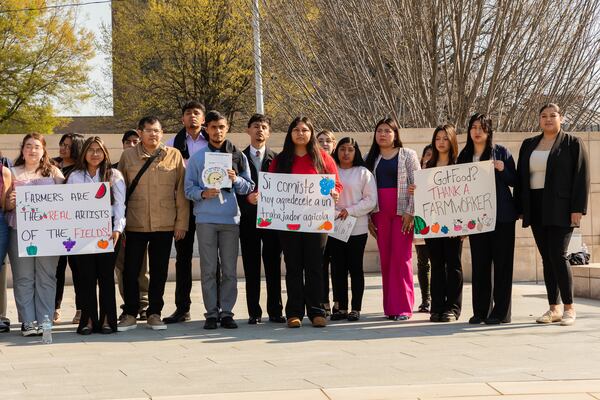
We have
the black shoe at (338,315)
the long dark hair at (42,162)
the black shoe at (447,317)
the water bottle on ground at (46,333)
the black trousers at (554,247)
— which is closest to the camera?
the water bottle on ground at (46,333)

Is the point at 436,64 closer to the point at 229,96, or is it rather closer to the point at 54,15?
Result: the point at 229,96

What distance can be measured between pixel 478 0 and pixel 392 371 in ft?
33.4

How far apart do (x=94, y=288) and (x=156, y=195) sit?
106 cm

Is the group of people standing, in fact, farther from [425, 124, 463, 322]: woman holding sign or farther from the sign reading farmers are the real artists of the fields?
the sign reading farmers are the real artists of the fields

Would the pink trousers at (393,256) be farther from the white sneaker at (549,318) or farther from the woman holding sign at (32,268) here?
the woman holding sign at (32,268)

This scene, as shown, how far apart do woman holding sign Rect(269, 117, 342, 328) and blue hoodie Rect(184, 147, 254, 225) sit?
1.46 ft

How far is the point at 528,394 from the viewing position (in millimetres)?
6598

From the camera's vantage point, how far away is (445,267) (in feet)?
35.3

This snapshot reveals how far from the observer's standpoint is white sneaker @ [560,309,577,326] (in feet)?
32.6

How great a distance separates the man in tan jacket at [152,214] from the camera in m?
10.2

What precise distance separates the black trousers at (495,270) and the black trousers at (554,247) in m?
0.30

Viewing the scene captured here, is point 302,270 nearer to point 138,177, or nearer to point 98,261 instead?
point 138,177

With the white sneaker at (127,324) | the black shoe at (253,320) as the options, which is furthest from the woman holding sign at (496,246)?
the white sneaker at (127,324)

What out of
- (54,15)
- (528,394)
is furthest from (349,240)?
(54,15)
